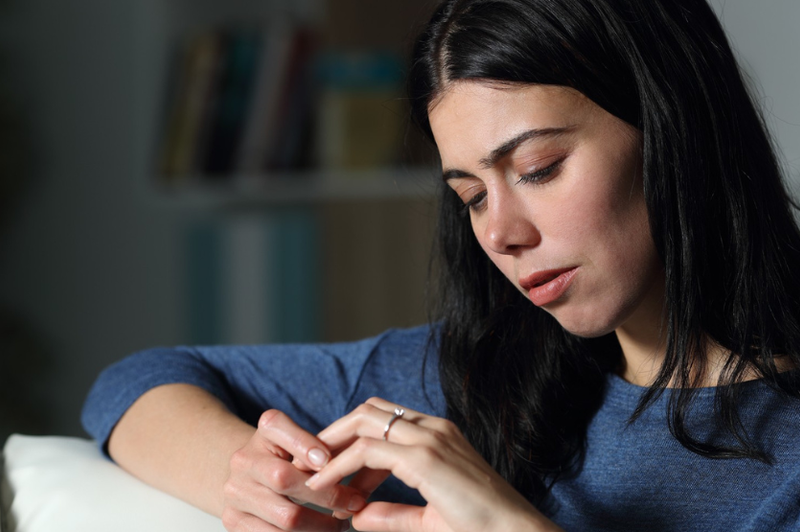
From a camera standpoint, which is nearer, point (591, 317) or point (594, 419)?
point (591, 317)

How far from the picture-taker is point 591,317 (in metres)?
0.88

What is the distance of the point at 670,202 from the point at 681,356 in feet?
0.57

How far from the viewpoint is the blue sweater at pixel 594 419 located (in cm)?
91

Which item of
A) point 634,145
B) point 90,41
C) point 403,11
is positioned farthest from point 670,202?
point 90,41

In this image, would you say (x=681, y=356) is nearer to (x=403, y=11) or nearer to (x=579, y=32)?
(x=579, y=32)

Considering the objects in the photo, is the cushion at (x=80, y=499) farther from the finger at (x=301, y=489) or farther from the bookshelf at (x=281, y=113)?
the bookshelf at (x=281, y=113)

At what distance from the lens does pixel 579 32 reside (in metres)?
0.85

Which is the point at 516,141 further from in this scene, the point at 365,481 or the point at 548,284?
the point at 365,481

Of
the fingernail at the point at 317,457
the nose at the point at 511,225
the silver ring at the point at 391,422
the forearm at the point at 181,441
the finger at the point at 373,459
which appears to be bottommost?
the forearm at the point at 181,441

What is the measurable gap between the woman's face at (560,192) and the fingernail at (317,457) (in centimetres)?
26

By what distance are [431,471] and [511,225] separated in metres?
0.26

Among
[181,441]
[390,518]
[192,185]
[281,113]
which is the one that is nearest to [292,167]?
[281,113]

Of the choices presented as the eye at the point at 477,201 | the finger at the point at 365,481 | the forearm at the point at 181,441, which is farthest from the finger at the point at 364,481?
the eye at the point at 477,201

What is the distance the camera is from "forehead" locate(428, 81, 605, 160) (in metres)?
0.83
